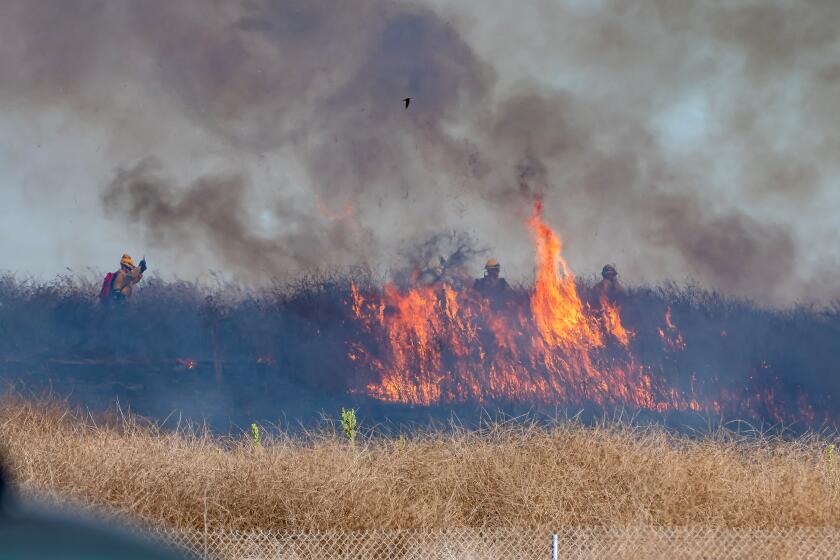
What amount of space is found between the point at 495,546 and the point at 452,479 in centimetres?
355

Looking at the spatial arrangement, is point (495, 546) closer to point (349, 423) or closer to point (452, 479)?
point (452, 479)

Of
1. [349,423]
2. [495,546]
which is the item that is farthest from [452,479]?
[349,423]

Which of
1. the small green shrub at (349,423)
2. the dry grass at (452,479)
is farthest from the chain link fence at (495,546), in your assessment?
the small green shrub at (349,423)

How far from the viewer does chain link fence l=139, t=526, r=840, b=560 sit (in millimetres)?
12016

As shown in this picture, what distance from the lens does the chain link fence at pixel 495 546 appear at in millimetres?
12016

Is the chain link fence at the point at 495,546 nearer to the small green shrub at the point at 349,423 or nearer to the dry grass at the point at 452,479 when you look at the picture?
the dry grass at the point at 452,479

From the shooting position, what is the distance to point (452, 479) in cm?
1573

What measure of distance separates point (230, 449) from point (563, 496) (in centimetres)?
637

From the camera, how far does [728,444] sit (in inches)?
694

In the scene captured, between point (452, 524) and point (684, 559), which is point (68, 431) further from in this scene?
point (684, 559)

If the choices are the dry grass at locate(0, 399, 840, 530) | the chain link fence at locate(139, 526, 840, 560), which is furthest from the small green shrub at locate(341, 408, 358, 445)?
the chain link fence at locate(139, 526, 840, 560)

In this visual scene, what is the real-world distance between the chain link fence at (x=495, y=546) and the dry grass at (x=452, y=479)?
3.53ft

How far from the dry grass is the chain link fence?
1077mm

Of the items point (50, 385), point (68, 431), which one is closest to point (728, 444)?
point (68, 431)
